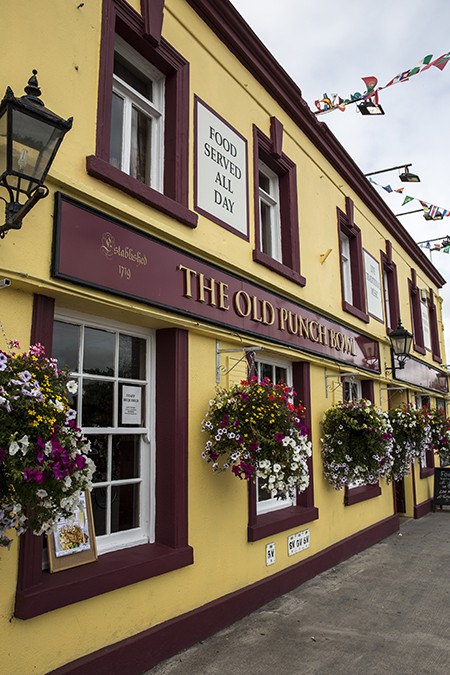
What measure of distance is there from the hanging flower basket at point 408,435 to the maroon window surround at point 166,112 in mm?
5791

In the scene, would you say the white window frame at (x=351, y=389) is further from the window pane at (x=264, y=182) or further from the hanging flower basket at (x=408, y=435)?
the window pane at (x=264, y=182)

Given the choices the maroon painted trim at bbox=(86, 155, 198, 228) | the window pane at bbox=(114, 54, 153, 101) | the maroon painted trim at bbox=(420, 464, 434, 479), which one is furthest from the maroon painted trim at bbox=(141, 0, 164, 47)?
the maroon painted trim at bbox=(420, 464, 434, 479)

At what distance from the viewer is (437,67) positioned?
7.13 metres

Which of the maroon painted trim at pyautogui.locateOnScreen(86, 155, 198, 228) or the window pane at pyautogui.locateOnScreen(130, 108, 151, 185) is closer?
the maroon painted trim at pyautogui.locateOnScreen(86, 155, 198, 228)

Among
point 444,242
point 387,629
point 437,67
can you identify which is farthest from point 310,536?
point 444,242

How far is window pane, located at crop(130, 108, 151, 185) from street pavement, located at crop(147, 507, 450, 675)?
13.6 feet

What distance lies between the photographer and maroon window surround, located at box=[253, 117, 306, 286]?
6.56 meters

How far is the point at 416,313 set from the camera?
13.7 meters

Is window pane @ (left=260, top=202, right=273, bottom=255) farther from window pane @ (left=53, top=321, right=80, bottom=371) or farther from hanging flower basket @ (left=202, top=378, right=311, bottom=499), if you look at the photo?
window pane @ (left=53, top=321, right=80, bottom=371)

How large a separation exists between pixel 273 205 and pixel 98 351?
3937 mm

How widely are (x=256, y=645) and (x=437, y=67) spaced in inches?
290

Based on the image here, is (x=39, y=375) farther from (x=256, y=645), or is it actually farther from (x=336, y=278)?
(x=336, y=278)

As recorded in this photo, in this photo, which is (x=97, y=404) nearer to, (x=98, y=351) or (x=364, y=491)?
(x=98, y=351)

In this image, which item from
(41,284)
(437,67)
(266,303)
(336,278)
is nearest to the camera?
(41,284)
